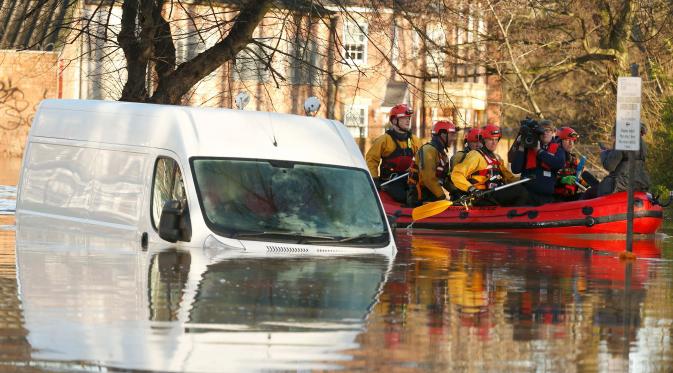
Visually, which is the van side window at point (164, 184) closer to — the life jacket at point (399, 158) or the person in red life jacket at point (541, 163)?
the person in red life jacket at point (541, 163)

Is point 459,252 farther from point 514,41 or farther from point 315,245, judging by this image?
point 514,41

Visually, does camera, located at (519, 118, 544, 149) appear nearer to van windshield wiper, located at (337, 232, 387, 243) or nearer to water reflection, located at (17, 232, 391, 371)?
water reflection, located at (17, 232, 391, 371)

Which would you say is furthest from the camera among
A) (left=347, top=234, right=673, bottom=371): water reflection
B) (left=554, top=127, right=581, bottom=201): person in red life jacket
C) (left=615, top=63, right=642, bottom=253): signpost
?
(left=554, top=127, right=581, bottom=201): person in red life jacket

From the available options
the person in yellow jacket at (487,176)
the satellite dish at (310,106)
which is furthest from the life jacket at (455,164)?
the satellite dish at (310,106)

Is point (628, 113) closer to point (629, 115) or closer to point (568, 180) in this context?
point (629, 115)

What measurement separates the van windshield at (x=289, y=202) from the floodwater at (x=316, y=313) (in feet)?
0.79

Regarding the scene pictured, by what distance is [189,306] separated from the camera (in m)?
12.3

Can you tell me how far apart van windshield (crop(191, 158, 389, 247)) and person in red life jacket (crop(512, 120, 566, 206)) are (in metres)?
11.4

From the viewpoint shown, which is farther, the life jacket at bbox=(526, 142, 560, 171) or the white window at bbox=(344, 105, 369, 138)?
the white window at bbox=(344, 105, 369, 138)

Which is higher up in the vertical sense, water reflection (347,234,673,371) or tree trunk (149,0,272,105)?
tree trunk (149,0,272,105)

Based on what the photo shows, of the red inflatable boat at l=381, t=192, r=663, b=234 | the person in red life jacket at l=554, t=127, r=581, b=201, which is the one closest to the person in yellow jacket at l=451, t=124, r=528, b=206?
the red inflatable boat at l=381, t=192, r=663, b=234

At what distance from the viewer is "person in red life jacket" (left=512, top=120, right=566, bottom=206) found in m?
26.6

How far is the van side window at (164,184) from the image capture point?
15.0m

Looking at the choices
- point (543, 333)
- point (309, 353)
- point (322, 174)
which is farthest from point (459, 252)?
point (309, 353)
